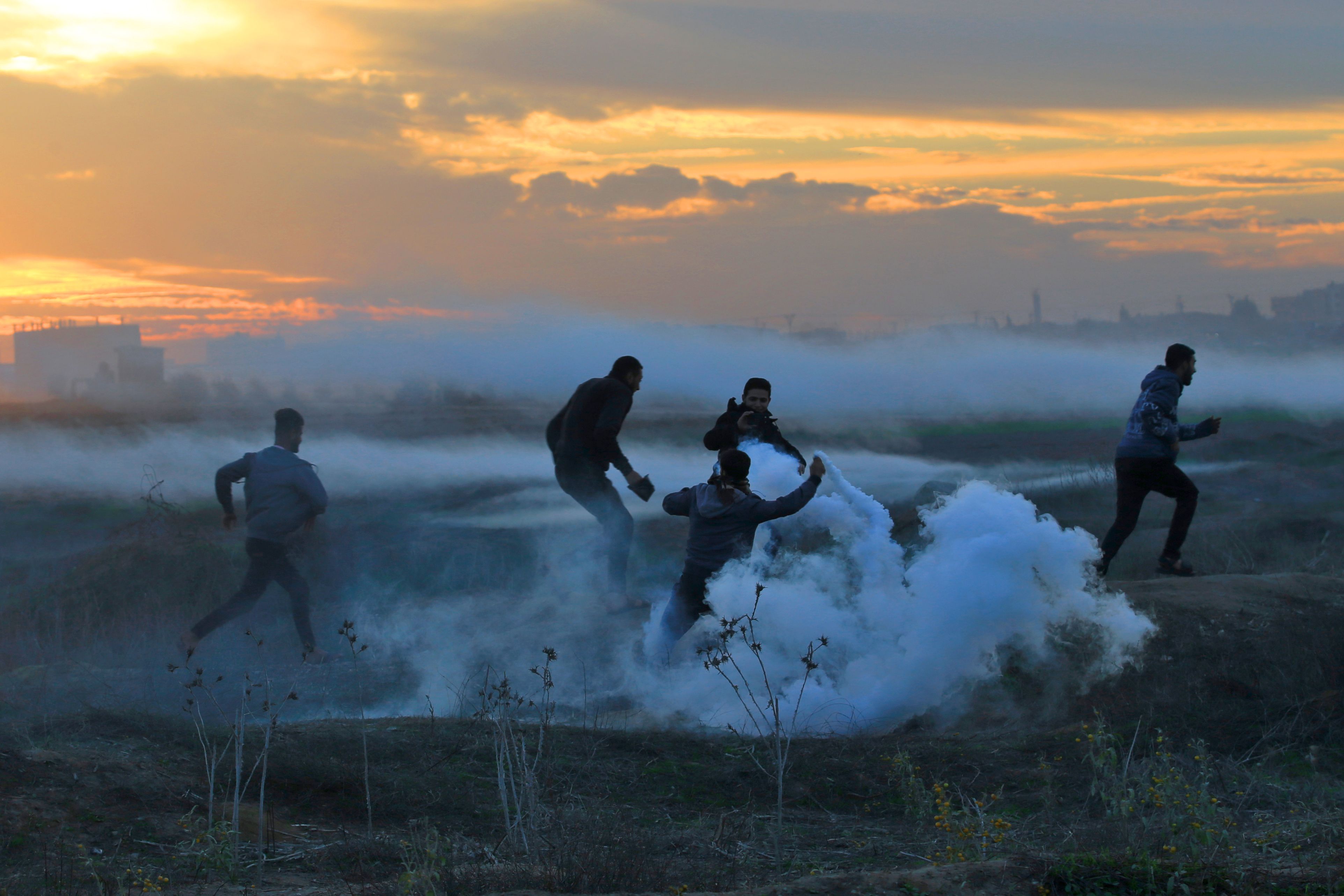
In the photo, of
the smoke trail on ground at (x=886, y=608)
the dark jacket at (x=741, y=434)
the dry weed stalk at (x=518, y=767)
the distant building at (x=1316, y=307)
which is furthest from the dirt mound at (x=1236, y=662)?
the distant building at (x=1316, y=307)

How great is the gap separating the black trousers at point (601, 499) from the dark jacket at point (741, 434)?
3.81ft

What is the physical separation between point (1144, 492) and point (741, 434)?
3.23 metres

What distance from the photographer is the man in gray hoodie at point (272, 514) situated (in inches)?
316

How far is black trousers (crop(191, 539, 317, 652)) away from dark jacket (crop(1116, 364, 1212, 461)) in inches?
226

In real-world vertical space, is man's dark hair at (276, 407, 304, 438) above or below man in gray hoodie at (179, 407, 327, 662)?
above

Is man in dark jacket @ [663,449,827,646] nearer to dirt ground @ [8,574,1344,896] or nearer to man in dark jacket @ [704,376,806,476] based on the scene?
man in dark jacket @ [704,376,806,476]

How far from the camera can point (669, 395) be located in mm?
53031

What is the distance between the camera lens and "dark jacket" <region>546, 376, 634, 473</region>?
854 cm

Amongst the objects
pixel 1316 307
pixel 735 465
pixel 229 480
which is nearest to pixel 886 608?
pixel 735 465

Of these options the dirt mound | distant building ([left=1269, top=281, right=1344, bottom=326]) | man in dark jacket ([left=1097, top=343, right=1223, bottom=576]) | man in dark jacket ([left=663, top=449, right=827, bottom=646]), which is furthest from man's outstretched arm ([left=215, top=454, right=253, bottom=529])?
distant building ([left=1269, top=281, right=1344, bottom=326])

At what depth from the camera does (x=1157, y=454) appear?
8.69m

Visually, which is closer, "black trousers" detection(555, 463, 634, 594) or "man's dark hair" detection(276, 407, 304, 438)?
"man's dark hair" detection(276, 407, 304, 438)

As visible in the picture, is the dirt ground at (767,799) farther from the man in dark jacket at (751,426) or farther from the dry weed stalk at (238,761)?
the man in dark jacket at (751,426)

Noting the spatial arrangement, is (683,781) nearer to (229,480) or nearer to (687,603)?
(687,603)
